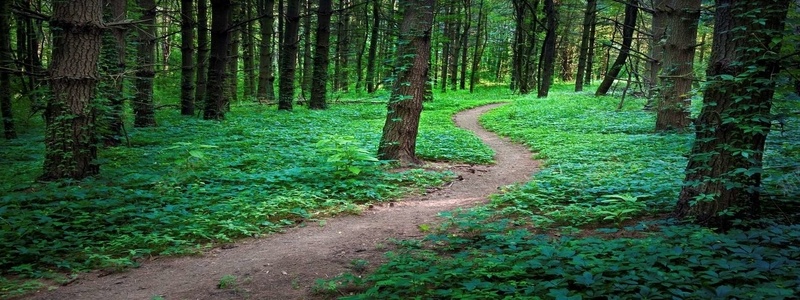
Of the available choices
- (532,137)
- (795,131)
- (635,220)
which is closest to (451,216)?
(635,220)

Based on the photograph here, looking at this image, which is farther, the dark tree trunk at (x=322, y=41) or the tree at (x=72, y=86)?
the dark tree trunk at (x=322, y=41)

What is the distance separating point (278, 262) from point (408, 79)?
4.89m

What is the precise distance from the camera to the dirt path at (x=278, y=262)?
3953mm

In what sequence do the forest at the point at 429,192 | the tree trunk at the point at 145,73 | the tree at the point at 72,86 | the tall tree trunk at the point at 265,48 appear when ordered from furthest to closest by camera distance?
1. the tall tree trunk at the point at 265,48
2. the tree trunk at the point at 145,73
3. the tree at the point at 72,86
4. the forest at the point at 429,192

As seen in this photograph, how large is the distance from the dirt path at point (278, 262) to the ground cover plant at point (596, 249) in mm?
455

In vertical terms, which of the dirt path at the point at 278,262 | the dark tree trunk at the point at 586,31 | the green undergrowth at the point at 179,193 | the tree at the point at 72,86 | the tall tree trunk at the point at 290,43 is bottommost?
the dirt path at the point at 278,262

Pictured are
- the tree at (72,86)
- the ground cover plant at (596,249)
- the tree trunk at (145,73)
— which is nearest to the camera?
the ground cover plant at (596,249)

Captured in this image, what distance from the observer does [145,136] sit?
11.2 m

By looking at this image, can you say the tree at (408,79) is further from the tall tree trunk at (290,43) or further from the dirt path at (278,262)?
the tall tree trunk at (290,43)

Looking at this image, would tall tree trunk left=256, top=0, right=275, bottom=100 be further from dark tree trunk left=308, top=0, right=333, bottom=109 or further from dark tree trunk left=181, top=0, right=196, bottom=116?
dark tree trunk left=181, top=0, right=196, bottom=116

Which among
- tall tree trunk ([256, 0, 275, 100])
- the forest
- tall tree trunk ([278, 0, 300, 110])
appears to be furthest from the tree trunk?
tall tree trunk ([256, 0, 275, 100])

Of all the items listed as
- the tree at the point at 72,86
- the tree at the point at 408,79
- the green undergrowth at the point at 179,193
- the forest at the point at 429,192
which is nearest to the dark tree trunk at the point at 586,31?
the forest at the point at 429,192

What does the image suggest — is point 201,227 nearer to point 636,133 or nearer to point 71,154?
point 71,154

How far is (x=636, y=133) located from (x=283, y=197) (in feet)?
32.6
